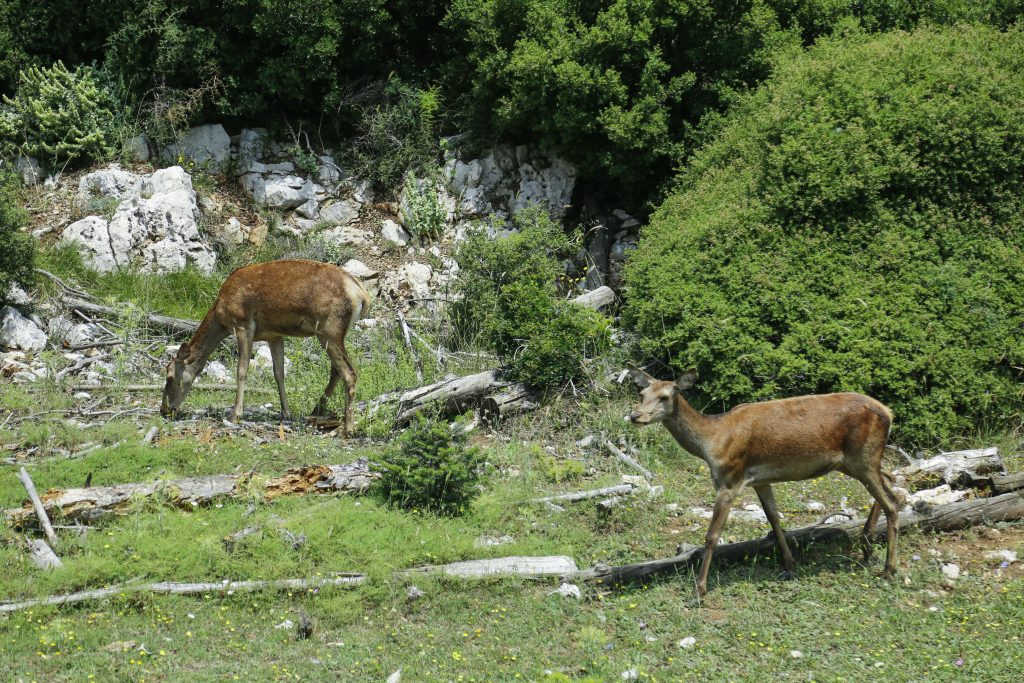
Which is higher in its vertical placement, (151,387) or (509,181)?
(509,181)

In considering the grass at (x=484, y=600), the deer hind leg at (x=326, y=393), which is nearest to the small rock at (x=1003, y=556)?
the grass at (x=484, y=600)

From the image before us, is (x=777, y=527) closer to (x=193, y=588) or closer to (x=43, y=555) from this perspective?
(x=193, y=588)

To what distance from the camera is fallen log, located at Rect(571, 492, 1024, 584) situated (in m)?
8.54

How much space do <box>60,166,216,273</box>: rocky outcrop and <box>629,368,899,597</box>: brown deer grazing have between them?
10.8 metres

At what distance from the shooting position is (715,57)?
1700cm

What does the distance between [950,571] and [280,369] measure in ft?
26.0

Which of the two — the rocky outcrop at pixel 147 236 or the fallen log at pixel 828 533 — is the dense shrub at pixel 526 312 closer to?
the fallen log at pixel 828 533

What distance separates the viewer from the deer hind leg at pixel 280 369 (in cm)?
1256

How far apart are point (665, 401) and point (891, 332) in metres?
4.31

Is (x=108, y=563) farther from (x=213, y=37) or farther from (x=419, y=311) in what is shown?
(x=213, y=37)

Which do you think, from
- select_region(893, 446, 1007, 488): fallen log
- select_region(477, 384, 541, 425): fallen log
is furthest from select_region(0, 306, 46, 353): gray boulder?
select_region(893, 446, 1007, 488): fallen log

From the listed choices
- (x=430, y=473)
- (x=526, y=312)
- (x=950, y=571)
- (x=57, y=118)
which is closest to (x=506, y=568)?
(x=430, y=473)

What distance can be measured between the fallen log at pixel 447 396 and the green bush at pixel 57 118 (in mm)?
9238

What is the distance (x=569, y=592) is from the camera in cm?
839
